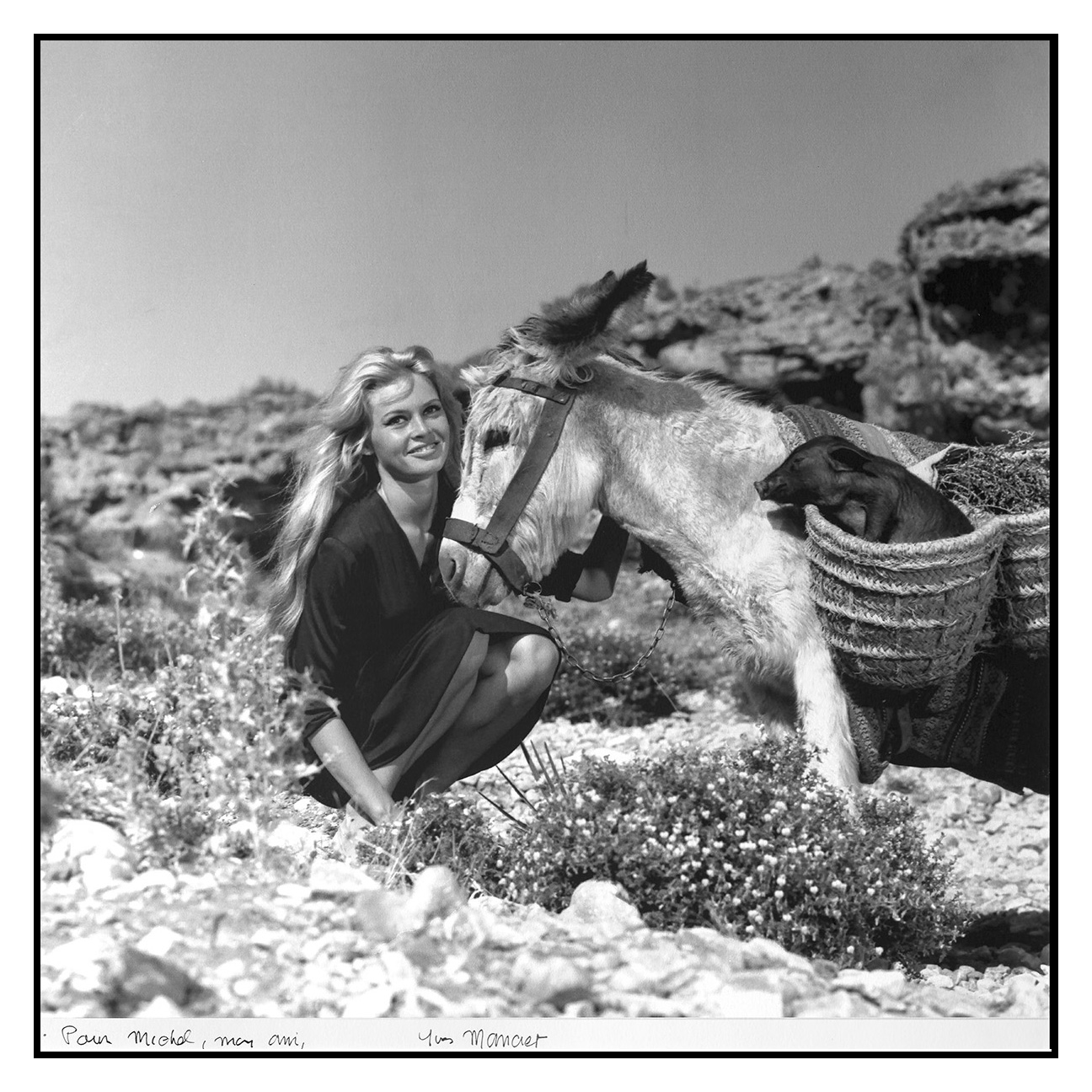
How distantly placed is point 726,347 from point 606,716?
7.67ft

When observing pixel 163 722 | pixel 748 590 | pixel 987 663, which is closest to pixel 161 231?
pixel 163 722

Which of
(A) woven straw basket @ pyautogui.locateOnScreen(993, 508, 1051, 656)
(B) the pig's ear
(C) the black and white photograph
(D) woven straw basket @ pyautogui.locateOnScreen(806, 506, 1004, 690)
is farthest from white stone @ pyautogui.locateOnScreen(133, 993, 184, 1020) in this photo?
(A) woven straw basket @ pyautogui.locateOnScreen(993, 508, 1051, 656)

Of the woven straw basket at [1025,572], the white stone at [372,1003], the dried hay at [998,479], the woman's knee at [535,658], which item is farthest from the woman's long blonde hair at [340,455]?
the woven straw basket at [1025,572]

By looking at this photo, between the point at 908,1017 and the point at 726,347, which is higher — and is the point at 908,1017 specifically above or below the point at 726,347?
below

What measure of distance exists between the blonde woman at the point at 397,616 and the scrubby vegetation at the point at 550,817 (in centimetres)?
14

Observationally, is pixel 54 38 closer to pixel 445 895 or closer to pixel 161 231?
pixel 161 231

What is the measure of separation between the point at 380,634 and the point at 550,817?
868 millimetres

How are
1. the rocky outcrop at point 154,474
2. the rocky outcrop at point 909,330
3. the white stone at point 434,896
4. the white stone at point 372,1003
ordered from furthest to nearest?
the rocky outcrop at point 909,330
the rocky outcrop at point 154,474
the white stone at point 434,896
the white stone at point 372,1003

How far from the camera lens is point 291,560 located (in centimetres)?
463

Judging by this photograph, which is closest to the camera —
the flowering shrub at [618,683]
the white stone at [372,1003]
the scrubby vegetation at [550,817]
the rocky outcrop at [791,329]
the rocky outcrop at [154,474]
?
the white stone at [372,1003]

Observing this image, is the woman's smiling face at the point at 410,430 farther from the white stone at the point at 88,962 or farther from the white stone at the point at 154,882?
the white stone at the point at 88,962

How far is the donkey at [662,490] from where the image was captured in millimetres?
4078

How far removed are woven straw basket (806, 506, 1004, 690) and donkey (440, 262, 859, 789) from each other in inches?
4.0

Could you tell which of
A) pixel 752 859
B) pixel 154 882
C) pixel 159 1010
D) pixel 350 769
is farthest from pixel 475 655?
pixel 159 1010
